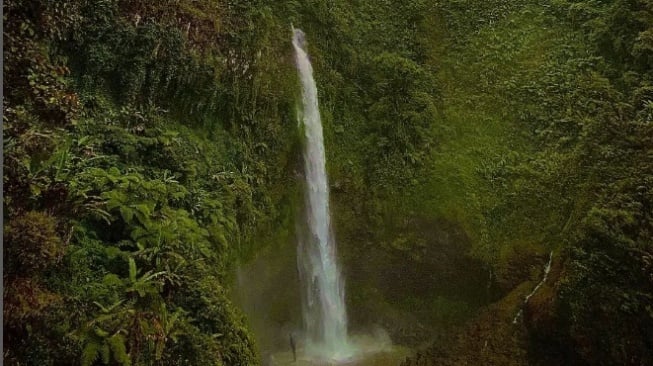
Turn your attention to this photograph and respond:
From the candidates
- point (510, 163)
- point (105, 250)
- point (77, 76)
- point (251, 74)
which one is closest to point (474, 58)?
point (510, 163)

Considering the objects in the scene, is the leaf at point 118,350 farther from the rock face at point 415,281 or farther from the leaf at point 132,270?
the rock face at point 415,281

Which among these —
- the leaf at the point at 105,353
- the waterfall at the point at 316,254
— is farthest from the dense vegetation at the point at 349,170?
the waterfall at the point at 316,254

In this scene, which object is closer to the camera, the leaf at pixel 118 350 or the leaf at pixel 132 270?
the leaf at pixel 118 350

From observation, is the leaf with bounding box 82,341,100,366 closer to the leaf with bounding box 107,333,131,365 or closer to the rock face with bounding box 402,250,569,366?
the leaf with bounding box 107,333,131,365

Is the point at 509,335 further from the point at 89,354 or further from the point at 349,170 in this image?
the point at 89,354

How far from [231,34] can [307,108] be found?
7.68 ft

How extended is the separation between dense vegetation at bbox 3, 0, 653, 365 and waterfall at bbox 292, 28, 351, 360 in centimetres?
37

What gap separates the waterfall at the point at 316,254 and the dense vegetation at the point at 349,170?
37cm

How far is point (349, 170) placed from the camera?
1089cm

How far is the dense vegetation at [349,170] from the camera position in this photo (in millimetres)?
5292

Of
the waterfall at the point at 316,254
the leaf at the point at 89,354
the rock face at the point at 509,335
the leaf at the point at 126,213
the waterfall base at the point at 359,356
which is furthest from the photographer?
the waterfall at the point at 316,254

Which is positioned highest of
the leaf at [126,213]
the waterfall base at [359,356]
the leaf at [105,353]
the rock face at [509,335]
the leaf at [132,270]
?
the leaf at [126,213]

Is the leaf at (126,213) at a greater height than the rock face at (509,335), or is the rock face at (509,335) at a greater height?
the leaf at (126,213)

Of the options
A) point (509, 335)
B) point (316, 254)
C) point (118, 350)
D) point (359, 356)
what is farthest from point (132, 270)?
point (509, 335)
